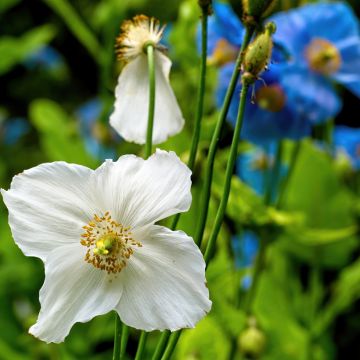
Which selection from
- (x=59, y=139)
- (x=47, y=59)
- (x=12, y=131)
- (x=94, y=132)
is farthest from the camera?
(x=47, y=59)

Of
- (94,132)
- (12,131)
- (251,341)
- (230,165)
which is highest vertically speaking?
(230,165)

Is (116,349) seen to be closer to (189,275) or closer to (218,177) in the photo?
(189,275)

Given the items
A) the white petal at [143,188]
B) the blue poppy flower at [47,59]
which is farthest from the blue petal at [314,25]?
the blue poppy flower at [47,59]

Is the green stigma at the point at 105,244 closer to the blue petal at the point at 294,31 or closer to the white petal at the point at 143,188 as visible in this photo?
the white petal at the point at 143,188

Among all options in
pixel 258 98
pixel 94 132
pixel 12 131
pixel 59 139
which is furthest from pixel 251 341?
pixel 12 131

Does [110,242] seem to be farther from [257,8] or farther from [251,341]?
[251,341]

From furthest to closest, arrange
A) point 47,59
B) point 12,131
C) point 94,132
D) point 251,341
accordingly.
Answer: point 47,59 → point 12,131 → point 94,132 → point 251,341
